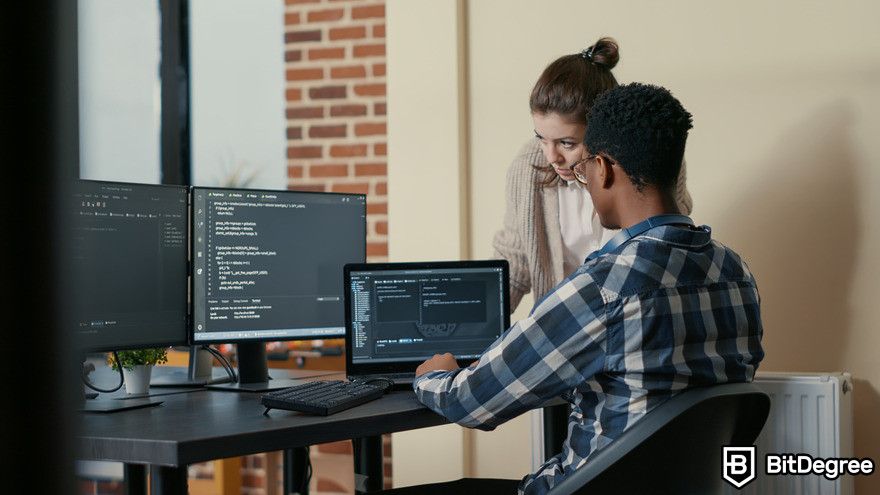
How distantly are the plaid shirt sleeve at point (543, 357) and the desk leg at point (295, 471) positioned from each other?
3.18ft

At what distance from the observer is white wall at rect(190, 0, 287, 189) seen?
11.9 ft

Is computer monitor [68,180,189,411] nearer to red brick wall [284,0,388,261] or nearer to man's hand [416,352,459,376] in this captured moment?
man's hand [416,352,459,376]

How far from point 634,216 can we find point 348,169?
6.77 feet

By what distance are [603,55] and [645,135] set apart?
83 cm

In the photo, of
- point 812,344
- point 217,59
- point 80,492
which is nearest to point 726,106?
point 812,344

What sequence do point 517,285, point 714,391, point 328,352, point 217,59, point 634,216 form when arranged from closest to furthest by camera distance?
1. point 714,391
2. point 634,216
3. point 517,285
4. point 328,352
5. point 217,59

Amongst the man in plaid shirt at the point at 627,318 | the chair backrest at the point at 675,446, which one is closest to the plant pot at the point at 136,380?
the man in plaid shirt at the point at 627,318

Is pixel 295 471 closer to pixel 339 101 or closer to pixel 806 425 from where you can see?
pixel 806 425

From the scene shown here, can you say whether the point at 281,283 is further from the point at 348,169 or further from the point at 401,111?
the point at 348,169

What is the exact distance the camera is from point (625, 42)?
273 centimetres

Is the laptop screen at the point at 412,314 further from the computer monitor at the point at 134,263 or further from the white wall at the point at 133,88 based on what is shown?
the white wall at the point at 133,88

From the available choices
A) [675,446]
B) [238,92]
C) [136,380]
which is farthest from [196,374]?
[238,92]

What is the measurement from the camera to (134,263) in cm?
193

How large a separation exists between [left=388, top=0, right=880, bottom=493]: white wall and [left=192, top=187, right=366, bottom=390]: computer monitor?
3.37 ft
